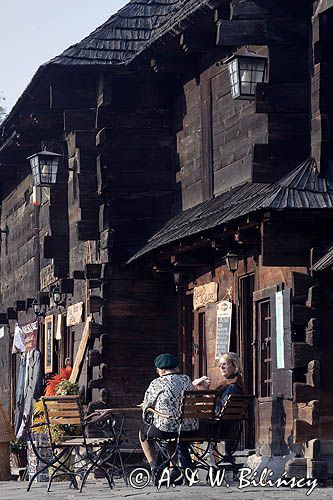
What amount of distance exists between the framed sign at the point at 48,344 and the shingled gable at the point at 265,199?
673 cm

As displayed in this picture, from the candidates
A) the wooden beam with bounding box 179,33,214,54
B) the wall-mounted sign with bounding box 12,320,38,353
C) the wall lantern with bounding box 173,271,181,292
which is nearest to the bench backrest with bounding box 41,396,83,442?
the wall lantern with bounding box 173,271,181,292

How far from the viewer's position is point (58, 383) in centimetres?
2133

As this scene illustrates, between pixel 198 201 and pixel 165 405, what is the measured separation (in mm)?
4796

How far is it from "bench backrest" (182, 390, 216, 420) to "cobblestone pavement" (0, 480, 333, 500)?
684 mm

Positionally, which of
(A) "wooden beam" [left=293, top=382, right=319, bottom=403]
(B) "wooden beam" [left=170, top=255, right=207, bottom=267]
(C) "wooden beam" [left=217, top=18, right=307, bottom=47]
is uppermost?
(C) "wooden beam" [left=217, top=18, right=307, bottom=47]

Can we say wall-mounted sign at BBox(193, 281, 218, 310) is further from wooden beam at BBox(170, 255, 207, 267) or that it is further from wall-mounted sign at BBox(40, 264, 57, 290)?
wall-mounted sign at BBox(40, 264, 57, 290)

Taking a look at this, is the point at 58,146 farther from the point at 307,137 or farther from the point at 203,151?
the point at 307,137

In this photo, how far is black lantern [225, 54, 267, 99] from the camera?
51.1ft

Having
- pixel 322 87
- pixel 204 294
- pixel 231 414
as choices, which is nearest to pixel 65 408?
pixel 231 414

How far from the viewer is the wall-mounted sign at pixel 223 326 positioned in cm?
1733

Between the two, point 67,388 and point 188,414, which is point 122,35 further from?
point 188,414

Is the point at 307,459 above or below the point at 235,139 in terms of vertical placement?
below

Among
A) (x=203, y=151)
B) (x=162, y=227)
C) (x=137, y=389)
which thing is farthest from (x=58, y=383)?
(x=203, y=151)

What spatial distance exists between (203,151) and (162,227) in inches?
66.0
